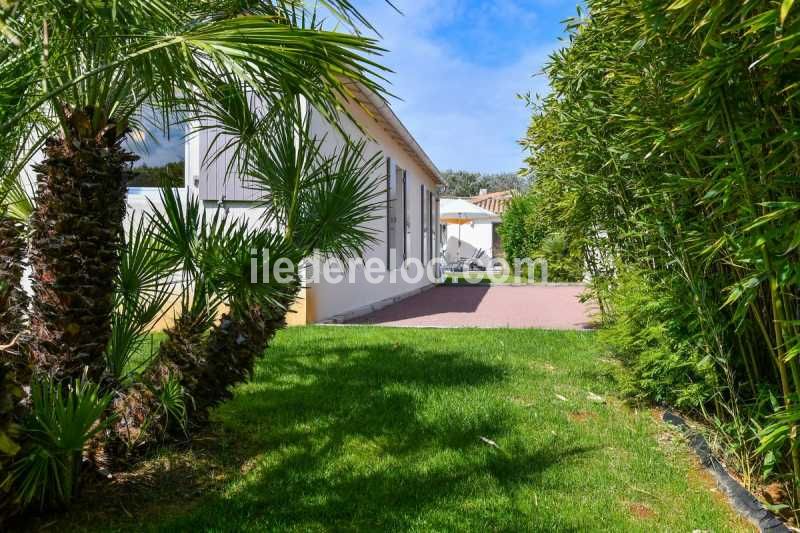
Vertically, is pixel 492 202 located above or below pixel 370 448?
above

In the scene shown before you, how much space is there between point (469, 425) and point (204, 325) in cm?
228

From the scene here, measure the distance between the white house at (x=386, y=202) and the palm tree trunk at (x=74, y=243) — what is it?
1.25 meters

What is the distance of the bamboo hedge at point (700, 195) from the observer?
8.13 feet

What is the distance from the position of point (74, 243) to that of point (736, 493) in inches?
165

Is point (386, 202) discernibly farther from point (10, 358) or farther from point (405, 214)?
point (405, 214)

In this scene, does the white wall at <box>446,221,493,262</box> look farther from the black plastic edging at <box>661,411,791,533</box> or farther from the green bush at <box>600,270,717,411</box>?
the black plastic edging at <box>661,411,791,533</box>

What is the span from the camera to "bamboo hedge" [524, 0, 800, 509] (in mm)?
2479

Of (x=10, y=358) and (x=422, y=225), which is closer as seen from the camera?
(x=10, y=358)

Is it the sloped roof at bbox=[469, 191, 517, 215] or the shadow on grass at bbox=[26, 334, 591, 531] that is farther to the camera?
the sloped roof at bbox=[469, 191, 517, 215]

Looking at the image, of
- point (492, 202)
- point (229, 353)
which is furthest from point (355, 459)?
point (492, 202)

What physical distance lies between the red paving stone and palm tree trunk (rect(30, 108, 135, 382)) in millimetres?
7360

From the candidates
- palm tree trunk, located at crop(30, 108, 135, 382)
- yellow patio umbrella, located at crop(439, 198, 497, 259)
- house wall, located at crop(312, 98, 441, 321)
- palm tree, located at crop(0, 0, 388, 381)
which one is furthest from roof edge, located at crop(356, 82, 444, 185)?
yellow patio umbrella, located at crop(439, 198, 497, 259)

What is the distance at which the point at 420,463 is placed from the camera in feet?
12.6

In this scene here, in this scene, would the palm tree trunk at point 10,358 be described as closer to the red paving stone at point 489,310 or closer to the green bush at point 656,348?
the green bush at point 656,348
